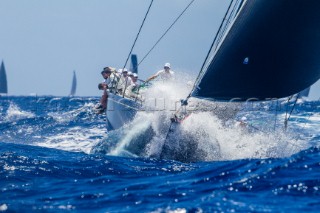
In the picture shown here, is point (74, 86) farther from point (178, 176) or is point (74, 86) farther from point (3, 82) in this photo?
point (178, 176)

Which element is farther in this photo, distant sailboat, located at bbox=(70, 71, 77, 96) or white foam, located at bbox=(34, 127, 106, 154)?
distant sailboat, located at bbox=(70, 71, 77, 96)

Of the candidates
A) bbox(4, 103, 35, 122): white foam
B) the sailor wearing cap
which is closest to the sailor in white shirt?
the sailor wearing cap

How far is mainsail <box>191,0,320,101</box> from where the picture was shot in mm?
9055

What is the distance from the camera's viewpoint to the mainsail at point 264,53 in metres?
9.05

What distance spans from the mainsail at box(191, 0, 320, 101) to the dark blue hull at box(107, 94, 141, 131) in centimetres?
244

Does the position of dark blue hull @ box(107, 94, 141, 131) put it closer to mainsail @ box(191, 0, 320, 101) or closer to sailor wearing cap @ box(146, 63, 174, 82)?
sailor wearing cap @ box(146, 63, 174, 82)

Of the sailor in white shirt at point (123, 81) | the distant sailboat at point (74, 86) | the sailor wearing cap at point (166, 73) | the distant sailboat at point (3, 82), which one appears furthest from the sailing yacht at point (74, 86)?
the sailor wearing cap at point (166, 73)

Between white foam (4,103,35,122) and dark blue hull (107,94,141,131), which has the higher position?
dark blue hull (107,94,141,131)

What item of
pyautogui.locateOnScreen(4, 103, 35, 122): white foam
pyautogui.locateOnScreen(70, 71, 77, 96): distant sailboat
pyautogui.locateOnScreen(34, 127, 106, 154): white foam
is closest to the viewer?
pyautogui.locateOnScreen(34, 127, 106, 154): white foam

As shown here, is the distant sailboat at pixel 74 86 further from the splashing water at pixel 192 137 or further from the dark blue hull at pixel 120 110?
the splashing water at pixel 192 137

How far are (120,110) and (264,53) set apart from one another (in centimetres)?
453

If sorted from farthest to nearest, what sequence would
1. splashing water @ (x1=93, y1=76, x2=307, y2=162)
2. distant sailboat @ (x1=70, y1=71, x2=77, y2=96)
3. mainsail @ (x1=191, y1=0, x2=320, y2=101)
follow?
distant sailboat @ (x1=70, y1=71, x2=77, y2=96) → splashing water @ (x1=93, y1=76, x2=307, y2=162) → mainsail @ (x1=191, y1=0, x2=320, y2=101)

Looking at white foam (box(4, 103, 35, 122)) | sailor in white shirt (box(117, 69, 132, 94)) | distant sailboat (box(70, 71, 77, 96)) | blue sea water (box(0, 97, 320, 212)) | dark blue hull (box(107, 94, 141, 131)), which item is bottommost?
white foam (box(4, 103, 35, 122))

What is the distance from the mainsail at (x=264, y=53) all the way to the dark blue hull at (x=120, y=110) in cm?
244
